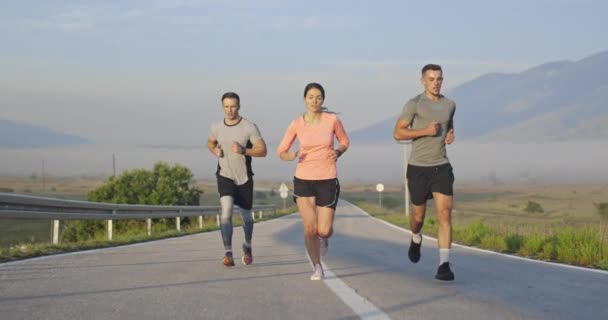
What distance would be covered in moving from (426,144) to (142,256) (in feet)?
16.4

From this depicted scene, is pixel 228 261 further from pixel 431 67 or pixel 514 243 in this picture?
pixel 514 243

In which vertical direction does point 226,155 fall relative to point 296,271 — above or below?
above

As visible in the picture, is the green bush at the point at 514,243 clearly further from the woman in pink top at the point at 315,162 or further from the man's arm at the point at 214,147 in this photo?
the woman in pink top at the point at 315,162

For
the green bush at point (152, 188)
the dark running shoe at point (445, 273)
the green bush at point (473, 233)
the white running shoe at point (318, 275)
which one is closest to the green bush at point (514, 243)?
the green bush at point (473, 233)

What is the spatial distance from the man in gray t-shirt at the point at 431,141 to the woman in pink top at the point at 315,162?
0.75 metres

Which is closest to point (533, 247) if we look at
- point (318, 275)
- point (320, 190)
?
point (320, 190)

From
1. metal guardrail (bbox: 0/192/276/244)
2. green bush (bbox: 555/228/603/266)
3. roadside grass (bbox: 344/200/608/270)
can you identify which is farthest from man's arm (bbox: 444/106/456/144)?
green bush (bbox: 555/228/603/266)

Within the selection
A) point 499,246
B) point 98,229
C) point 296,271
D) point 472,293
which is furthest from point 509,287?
point 98,229

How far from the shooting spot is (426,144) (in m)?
9.25

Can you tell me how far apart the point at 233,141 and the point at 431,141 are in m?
2.72

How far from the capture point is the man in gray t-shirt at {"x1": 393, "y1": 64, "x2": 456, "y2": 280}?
29.9 ft

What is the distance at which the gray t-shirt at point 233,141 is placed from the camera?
10.8 m

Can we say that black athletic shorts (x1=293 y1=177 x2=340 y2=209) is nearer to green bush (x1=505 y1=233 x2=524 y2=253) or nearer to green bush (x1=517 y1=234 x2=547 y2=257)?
green bush (x1=517 y1=234 x2=547 y2=257)

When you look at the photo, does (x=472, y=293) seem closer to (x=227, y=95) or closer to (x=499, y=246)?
(x=227, y=95)
